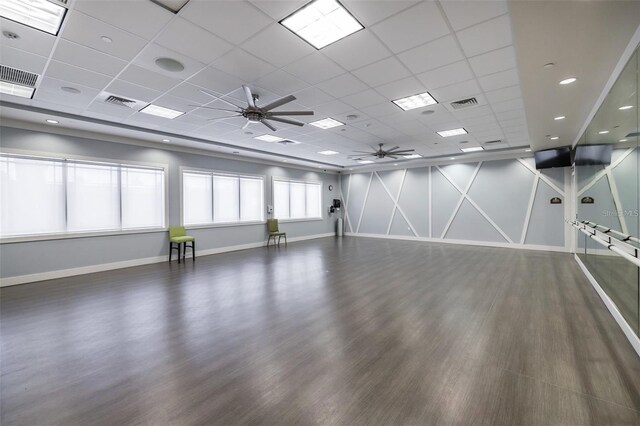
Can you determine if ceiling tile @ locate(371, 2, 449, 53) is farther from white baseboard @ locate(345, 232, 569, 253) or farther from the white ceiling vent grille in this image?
white baseboard @ locate(345, 232, 569, 253)

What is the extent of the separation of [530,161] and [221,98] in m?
9.20

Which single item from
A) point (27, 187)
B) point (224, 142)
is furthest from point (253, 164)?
point (27, 187)

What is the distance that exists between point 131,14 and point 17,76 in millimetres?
2547

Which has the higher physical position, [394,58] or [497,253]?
[394,58]

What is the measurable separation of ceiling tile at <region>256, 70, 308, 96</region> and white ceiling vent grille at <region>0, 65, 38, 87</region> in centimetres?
301

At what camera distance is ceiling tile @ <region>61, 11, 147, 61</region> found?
8.56 ft

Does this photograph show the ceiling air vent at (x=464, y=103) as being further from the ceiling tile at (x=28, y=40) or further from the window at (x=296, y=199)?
the window at (x=296, y=199)

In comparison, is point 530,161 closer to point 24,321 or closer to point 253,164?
point 253,164

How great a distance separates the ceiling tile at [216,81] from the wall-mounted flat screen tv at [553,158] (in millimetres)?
8599

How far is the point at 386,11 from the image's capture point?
97.7 inches

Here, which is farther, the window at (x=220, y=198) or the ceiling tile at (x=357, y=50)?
the window at (x=220, y=198)

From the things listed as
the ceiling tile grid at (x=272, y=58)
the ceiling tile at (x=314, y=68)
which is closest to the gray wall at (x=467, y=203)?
the ceiling tile grid at (x=272, y=58)

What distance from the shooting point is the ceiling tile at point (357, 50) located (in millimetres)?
2869

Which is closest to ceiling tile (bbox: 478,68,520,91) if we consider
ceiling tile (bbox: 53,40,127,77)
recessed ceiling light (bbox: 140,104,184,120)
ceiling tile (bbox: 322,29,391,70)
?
ceiling tile (bbox: 322,29,391,70)
